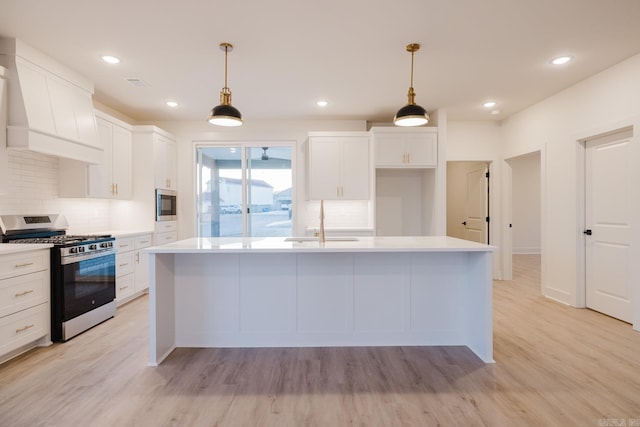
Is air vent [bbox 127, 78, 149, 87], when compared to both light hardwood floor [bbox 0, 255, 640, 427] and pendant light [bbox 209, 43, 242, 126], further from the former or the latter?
light hardwood floor [bbox 0, 255, 640, 427]

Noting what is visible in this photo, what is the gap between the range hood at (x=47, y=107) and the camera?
116 inches

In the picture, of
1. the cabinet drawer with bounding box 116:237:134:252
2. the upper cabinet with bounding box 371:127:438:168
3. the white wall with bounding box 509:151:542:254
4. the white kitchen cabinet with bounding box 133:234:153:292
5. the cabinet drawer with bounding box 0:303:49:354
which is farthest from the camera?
the white wall with bounding box 509:151:542:254

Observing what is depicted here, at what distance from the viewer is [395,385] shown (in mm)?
2271

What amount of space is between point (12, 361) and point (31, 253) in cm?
87

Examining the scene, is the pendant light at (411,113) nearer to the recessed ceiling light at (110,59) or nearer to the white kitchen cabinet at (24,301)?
the recessed ceiling light at (110,59)

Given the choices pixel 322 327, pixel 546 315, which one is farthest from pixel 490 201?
pixel 322 327

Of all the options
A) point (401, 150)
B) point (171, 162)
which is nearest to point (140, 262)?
point (171, 162)

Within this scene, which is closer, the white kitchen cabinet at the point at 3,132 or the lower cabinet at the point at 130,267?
the white kitchen cabinet at the point at 3,132

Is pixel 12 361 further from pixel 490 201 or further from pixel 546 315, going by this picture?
pixel 490 201

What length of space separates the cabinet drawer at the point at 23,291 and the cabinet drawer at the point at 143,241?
4.94 ft

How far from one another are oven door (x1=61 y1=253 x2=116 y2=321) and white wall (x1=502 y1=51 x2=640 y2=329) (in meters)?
5.53

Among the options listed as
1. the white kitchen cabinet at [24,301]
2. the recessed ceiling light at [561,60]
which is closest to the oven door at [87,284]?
the white kitchen cabinet at [24,301]

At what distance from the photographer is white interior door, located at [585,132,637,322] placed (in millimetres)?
3541

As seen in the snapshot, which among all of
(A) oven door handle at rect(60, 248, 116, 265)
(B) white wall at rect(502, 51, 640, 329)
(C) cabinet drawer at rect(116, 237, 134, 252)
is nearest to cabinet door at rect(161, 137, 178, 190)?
(C) cabinet drawer at rect(116, 237, 134, 252)
